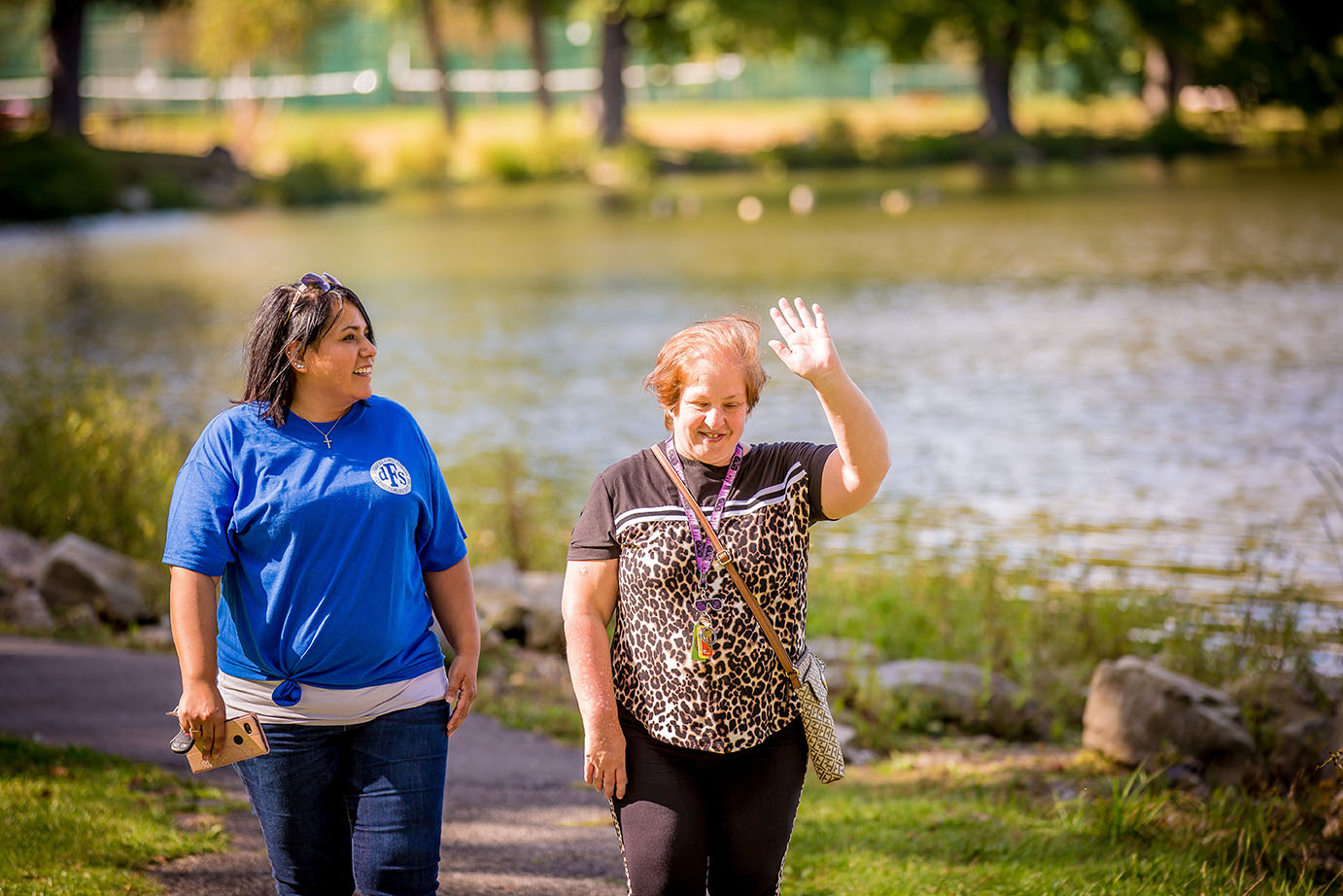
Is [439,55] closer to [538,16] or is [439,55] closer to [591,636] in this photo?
[538,16]

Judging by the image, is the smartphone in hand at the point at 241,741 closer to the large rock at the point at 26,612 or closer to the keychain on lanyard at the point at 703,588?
the keychain on lanyard at the point at 703,588

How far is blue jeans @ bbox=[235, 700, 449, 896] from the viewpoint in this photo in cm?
379

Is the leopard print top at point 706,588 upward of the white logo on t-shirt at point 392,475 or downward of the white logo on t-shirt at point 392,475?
downward

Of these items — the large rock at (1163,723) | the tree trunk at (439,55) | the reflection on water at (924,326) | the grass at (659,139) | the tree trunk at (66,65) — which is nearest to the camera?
the large rock at (1163,723)

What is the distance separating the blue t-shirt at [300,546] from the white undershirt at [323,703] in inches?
0.9

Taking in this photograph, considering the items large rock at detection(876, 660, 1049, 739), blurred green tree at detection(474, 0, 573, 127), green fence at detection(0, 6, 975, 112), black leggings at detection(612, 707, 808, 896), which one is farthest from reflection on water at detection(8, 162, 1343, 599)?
green fence at detection(0, 6, 975, 112)

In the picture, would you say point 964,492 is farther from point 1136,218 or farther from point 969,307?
point 1136,218

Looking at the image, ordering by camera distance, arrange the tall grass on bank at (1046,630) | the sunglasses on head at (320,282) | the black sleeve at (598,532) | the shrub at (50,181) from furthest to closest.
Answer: the shrub at (50,181)
the tall grass on bank at (1046,630)
the sunglasses on head at (320,282)
the black sleeve at (598,532)

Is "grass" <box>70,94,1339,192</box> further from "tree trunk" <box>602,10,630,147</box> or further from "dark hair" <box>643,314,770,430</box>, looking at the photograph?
"dark hair" <box>643,314,770,430</box>

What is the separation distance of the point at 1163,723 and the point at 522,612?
3.84 m

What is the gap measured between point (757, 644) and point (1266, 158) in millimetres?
58965

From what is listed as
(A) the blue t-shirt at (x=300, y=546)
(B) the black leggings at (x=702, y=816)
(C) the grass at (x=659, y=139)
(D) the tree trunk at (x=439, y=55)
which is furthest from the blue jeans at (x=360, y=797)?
(D) the tree trunk at (x=439, y=55)

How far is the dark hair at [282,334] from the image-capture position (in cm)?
389

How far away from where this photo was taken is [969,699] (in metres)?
7.89
